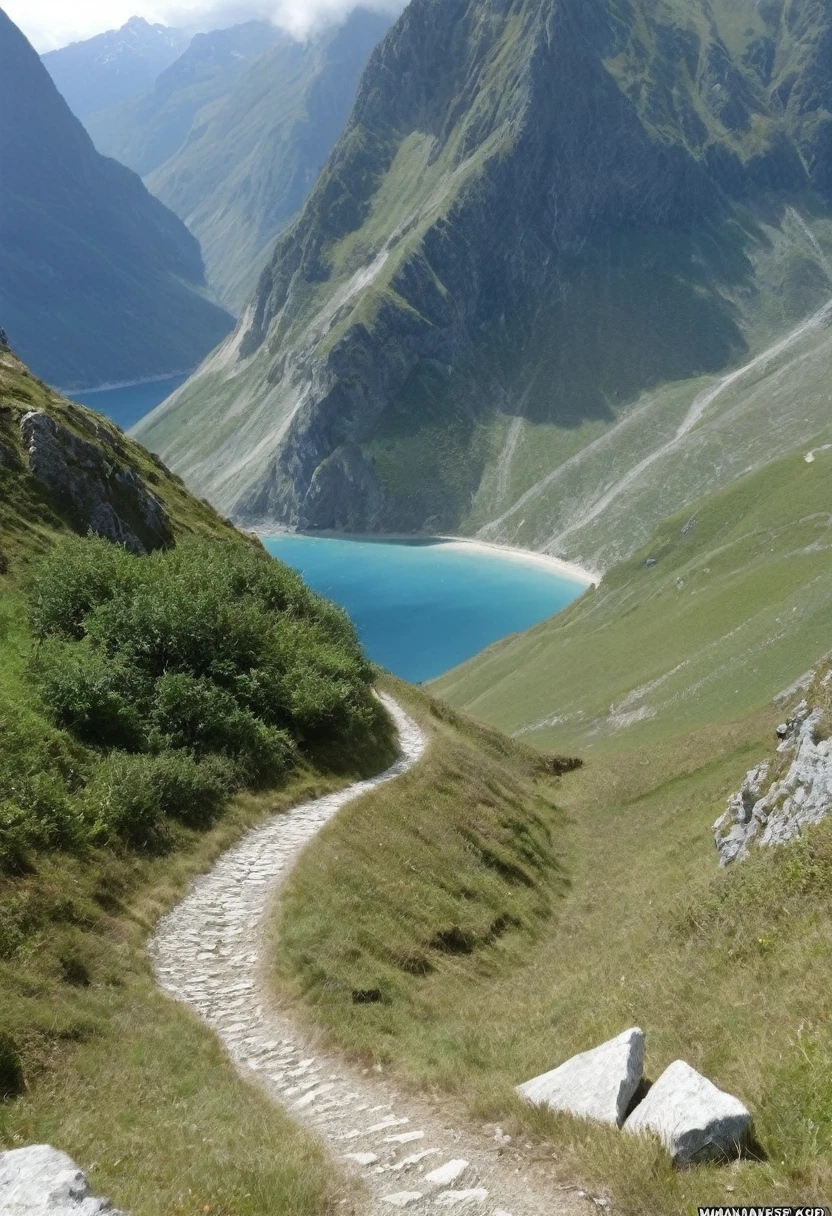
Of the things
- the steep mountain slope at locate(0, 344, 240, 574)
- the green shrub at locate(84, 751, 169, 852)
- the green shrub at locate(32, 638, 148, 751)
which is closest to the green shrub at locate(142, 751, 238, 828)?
the green shrub at locate(84, 751, 169, 852)

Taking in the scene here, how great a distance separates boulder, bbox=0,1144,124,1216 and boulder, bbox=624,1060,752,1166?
5.55 metres

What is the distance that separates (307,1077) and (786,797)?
17047mm

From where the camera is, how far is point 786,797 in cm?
2431

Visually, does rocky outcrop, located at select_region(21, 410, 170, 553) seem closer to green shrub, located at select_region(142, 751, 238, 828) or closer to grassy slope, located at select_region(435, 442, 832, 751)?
green shrub, located at select_region(142, 751, 238, 828)

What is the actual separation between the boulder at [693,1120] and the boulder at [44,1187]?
5554 mm

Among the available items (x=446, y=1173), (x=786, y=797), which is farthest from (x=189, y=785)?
(x=786, y=797)

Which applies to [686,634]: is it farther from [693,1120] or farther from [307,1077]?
[693,1120]

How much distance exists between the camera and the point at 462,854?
2823cm

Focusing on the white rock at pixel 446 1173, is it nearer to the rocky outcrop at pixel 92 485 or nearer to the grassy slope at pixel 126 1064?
the grassy slope at pixel 126 1064

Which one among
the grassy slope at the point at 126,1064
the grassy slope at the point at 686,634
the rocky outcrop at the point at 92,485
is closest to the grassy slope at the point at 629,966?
the grassy slope at the point at 126,1064

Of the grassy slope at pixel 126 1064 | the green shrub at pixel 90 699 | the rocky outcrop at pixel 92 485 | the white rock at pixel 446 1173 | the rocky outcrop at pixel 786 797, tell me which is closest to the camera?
the grassy slope at pixel 126 1064

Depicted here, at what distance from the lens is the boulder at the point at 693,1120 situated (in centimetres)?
821

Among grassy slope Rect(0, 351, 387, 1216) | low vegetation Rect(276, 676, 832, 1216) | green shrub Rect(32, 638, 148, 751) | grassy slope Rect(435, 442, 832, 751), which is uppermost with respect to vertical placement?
green shrub Rect(32, 638, 148, 751)

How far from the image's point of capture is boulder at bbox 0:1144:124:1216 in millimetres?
7957
